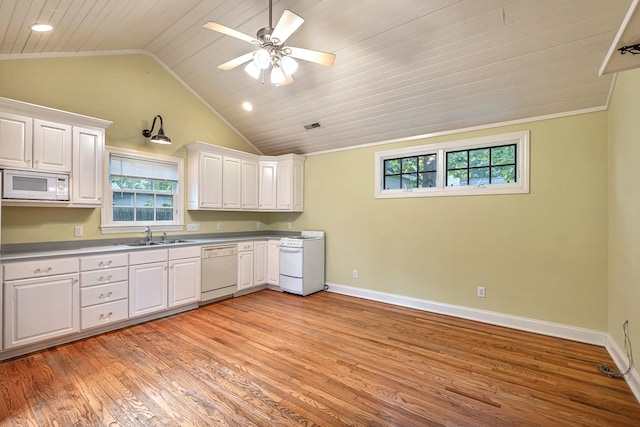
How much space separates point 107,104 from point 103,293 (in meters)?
2.40

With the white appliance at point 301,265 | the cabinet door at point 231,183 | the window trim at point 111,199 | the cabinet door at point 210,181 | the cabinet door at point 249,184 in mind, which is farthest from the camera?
the cabinet door at point 249,184

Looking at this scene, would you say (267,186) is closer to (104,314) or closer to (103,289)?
(103,289)

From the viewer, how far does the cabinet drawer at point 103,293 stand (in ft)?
10.4

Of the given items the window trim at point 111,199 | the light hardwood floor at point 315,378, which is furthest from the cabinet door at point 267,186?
the light hardwood floor at point 315,378

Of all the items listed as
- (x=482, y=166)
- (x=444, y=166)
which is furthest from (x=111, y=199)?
(x=482, y=166)

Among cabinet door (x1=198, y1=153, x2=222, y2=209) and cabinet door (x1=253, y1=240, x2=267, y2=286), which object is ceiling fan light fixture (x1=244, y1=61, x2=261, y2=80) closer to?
cabinet door (x1=198, y1=153, x2=222, y2=209)

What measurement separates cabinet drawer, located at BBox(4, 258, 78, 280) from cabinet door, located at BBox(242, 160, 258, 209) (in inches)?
103

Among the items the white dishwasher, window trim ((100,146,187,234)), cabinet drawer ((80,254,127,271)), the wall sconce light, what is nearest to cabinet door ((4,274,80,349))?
cabinet drawer ((80,254,127,271))

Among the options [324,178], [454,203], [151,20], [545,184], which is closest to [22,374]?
[151,20]

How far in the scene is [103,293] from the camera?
10.9 feet

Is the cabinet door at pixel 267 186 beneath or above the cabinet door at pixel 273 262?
above

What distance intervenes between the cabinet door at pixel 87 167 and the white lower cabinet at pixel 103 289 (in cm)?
69

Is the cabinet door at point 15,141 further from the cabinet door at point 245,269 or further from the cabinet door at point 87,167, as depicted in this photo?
the cabinet door at point 245,269

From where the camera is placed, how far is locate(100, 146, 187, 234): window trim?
12.6ft
